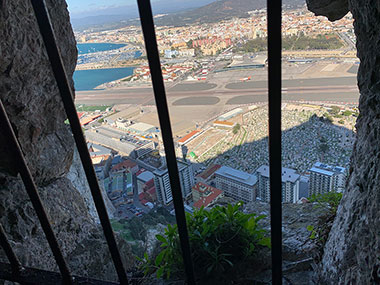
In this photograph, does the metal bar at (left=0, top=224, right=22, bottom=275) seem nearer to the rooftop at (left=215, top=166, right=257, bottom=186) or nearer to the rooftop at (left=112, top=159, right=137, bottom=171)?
the rooftop at (left=215, top=166, right=257, bottom=186)

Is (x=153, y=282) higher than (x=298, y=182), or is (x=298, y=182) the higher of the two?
(x=153, y=282)

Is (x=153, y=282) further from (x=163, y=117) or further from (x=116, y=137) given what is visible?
(x=116, y=137)

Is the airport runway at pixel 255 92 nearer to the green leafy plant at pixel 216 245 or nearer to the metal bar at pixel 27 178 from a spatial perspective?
the green leafy plant at pixel 216 245

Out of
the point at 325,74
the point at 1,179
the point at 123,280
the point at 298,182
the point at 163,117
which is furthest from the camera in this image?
the point at 325,74

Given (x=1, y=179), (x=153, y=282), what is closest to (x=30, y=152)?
(x=1, y=179)

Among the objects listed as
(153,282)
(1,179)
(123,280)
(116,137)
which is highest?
(123,280)

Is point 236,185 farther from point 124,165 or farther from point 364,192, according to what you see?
point 364,192

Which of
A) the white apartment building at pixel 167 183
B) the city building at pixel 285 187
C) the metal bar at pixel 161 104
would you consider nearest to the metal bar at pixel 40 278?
the metal bar at pixel 161 104
